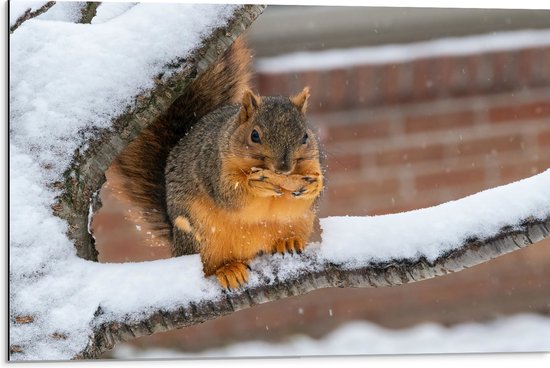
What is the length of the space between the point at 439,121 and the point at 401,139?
0.45 ft

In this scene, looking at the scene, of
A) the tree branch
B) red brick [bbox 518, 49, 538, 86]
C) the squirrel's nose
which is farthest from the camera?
red brick [bbox 518, 49, 538, 86]

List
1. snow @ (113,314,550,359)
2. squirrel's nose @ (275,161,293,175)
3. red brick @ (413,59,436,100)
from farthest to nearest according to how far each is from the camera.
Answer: red brick @ (413,59,436,100), snow @ (113,314,550,359), squirrel's nose @ (275,161,293,175)

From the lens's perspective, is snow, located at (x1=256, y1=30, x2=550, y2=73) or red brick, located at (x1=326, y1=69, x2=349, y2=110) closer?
snow, located at (x1=256, y1=30, x2=550, y2=73)

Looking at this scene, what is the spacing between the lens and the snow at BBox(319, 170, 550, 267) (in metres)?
1.78

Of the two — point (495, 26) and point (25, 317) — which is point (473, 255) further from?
point (495, 26)

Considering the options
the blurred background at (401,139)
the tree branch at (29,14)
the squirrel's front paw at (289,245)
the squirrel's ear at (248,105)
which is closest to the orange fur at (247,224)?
the squirrel's front paw at (289,245)

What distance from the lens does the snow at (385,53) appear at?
290 cm

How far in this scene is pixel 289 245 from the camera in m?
1.87

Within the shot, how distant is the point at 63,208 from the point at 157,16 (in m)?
0.46

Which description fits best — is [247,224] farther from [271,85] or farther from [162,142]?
[271,85]

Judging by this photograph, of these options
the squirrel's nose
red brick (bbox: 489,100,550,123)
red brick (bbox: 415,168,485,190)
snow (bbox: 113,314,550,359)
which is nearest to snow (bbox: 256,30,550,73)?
red brick (bbox: 489,100,550,123)

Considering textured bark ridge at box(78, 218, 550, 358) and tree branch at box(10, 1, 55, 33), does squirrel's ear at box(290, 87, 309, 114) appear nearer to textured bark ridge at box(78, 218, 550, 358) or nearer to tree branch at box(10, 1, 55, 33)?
textured bark ridge at box(78, 218, 550, 358)

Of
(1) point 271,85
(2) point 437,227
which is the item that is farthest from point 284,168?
(1) point 271,85

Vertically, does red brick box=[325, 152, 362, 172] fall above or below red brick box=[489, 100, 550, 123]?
below
